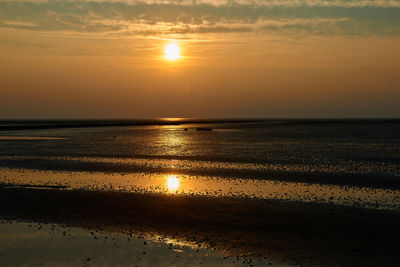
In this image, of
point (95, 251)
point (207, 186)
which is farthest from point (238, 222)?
point (207, 186)

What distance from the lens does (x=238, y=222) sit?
19.2 m

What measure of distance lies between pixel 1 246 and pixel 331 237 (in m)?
12.9

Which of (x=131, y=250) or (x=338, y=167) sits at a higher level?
(x=338, y=167)

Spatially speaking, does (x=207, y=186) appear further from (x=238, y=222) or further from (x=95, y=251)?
(x=95, y=251)

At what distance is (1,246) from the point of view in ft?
50.4

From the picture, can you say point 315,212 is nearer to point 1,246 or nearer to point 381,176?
point 1,246

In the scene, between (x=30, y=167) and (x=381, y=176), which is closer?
(x=381, y=176)

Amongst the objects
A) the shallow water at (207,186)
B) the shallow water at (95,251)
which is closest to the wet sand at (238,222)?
the shallow water at (95,251)

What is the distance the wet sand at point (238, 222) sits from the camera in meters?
14.9

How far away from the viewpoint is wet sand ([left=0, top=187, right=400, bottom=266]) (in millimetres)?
14922

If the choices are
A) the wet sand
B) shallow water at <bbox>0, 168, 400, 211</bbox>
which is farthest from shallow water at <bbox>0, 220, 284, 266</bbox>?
shallow water at <bbox>0, 168, 400, 211</bbox>

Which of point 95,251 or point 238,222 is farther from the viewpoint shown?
point 238,222

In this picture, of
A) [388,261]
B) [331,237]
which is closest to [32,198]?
[331,237]

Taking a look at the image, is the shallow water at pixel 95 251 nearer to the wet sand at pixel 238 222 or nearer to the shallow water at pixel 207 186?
the wet sand at pixel 238 222
